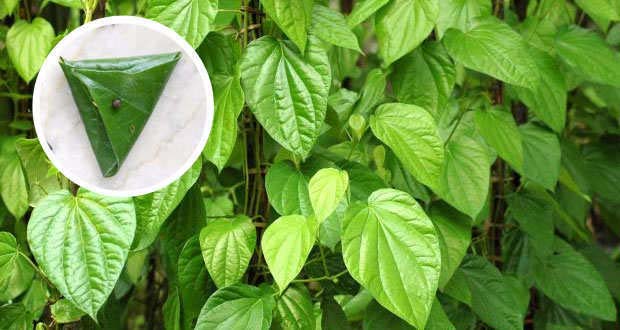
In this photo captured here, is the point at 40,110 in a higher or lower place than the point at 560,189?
higher

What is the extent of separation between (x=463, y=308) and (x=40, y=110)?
2.63 ft

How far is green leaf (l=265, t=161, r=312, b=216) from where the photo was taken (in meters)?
0.90

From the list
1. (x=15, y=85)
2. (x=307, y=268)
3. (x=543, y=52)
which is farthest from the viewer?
(x=15, y=85)

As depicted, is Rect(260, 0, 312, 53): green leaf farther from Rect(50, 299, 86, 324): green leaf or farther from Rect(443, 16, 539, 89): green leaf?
Rect(50, 299, 86, 324): green leaf

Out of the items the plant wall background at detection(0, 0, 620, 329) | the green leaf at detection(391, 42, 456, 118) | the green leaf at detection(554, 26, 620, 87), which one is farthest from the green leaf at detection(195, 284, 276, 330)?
the green leaf at detection(554, 26, 620, 87)

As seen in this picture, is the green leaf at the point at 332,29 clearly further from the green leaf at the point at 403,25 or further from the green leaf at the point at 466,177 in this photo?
the green leaf at the point at 466,177

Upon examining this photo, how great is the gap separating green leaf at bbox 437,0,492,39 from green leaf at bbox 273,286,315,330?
1.37 ft

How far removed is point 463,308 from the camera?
1247mm

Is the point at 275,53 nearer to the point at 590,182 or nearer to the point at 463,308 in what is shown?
the point at 463,308

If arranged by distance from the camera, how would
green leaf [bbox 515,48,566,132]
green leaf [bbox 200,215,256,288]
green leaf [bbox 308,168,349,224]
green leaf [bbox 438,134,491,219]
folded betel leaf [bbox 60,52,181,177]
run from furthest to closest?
green leaf [bbox 515,48,566,132] → green leaf [bbox 438,134,491,219] → green leaf [bbox 200,215,256,288] → green leaf [bbox 308,168,349,224] → folded betel leaf [bbox 60,52,181,177]

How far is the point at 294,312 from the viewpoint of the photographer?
0.96 m

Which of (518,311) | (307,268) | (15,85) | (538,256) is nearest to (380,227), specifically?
(307,268)

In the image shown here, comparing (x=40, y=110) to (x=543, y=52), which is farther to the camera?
(x=543, y=52)

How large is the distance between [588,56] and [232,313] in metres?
0.68
